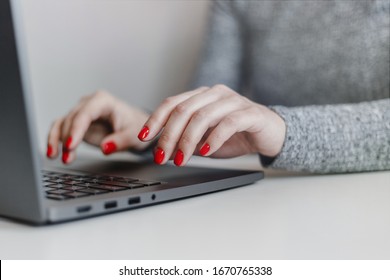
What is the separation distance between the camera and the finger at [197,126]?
0.67 metres

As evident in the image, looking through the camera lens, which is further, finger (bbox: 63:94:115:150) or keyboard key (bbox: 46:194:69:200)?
finger (bbox: 63:94:115:150)

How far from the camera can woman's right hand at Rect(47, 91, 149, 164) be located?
3.05 feet

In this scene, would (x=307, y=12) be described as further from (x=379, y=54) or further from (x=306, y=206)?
(x=306, y=206)

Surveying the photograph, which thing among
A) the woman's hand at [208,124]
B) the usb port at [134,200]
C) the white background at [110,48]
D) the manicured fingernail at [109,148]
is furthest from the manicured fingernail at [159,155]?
the white background at [110,48]

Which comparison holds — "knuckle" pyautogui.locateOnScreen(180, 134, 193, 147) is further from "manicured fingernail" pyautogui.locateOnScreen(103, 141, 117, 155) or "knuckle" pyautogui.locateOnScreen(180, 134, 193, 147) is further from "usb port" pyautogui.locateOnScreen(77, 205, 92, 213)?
"manicured fingernail" pyautogui.locateOnScreen(103, 141, 117, 155)

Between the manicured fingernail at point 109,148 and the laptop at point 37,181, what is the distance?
0.18 meters

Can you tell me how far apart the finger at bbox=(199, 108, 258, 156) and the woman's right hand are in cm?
30

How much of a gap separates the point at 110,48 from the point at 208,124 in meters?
0.81

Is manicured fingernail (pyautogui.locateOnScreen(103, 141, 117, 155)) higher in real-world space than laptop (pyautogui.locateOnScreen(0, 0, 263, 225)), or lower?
lower

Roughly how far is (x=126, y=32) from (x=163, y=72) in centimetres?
13

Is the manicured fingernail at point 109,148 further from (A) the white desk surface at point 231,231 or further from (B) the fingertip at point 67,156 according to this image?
(A) the white desk surface at point 231,231

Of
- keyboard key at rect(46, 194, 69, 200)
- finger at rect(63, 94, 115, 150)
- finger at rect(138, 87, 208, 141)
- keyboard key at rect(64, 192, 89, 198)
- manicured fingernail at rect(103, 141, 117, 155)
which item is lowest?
manicured fingernail at rect(103, 141, 117, 155)

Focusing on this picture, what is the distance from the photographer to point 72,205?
0.53 m

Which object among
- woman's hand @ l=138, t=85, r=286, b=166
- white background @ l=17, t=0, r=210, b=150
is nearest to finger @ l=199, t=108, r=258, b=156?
woman's hand @ l=138, t=85, r=286, b=166
